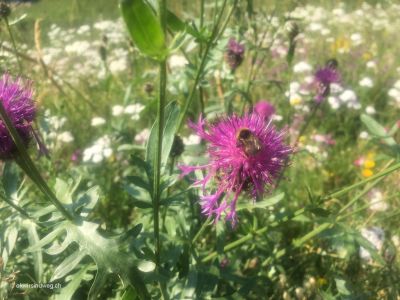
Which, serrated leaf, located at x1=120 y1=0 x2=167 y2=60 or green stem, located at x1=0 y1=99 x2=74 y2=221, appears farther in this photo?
green stem, located at x1=0 y1=99 x2=74 y2=221

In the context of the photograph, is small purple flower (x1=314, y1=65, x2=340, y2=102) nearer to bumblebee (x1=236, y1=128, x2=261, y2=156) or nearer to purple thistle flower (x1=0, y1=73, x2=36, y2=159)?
bumblebee (x1=236, y1=128, x2=261, y2=156)

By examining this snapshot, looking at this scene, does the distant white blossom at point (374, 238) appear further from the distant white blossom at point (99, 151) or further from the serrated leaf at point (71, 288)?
the distant white blossom at point (99, 151)

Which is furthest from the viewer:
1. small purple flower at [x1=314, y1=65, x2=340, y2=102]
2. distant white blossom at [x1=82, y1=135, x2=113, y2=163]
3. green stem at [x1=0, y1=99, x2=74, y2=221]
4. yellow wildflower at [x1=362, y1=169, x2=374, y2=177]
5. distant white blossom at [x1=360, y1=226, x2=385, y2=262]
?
yellow wildflower at [x1=362, y1=169, x2=374, y2=177]

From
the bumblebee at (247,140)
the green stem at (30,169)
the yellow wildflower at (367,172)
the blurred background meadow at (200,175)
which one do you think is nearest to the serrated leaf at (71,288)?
the blurred background meadow at (200,175)

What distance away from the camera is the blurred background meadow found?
154 centimetres

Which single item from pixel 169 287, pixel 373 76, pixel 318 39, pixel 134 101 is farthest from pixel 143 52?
pixel 318 39

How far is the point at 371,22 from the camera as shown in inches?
238

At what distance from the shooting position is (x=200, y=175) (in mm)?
1554

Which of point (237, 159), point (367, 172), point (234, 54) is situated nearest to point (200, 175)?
point (237, 159)

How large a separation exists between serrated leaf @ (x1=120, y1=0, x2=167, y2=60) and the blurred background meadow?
57 millimetres

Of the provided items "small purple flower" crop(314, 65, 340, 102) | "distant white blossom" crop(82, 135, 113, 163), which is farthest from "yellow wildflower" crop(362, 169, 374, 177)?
"distant white blossom" crop(82, 135, 113, 163)

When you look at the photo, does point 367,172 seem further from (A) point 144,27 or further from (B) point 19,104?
(A) point 144,27

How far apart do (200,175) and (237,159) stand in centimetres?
25

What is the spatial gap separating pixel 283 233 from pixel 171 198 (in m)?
1.33
